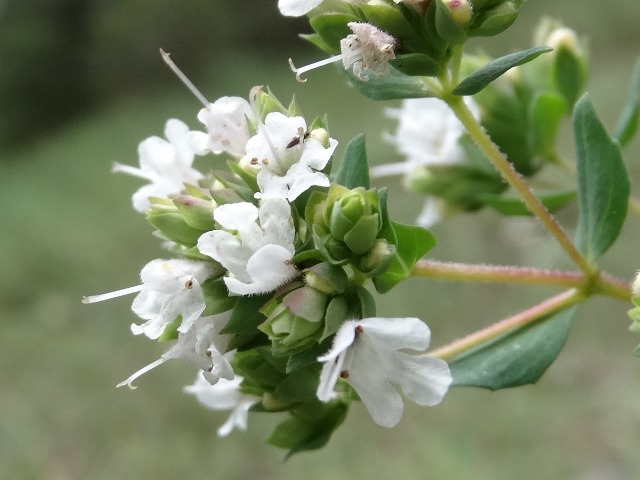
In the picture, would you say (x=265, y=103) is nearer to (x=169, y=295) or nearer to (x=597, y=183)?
(x=169, y=295)

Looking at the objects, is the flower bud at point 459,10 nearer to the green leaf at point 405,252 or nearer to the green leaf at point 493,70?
the green leaf at point 493,70

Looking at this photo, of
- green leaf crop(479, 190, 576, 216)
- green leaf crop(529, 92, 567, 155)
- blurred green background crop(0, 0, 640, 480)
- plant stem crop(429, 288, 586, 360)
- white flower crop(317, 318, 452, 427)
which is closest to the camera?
white flower crop(317, 318, 452, 427)

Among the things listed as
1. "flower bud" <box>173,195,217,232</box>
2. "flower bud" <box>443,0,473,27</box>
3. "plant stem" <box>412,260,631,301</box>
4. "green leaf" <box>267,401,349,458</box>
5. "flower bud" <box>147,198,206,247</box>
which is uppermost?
"flower bud" <box>443,0,473,27</box>

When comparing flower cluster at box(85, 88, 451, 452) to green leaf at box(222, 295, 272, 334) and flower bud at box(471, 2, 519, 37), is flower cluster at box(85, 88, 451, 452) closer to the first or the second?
green leaf at box(222, 295, 272, 334)

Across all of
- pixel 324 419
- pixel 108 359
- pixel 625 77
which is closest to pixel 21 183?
pixel 108 359

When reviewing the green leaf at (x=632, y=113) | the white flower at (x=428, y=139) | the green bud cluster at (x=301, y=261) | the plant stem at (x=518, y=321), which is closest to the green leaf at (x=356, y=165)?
the green bud cluster at (x=301, y=261)

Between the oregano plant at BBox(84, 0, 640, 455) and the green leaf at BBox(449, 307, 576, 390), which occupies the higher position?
the oregano plant at BBox(84, 0, 640, 455)

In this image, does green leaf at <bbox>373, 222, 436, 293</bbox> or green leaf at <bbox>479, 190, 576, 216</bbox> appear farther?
green leaf at <bbox>479, 190, 576, 216</bbox>

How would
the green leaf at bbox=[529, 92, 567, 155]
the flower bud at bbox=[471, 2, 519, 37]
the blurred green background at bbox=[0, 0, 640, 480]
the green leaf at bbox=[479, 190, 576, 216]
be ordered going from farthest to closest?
the blurred green background at bbox=[0, 0, 640, 480] < the green leaf at bbox=[529, 92, 567, 155] < the green leaf at bbox=[479, 190, 576, 216] < the flower bud at bbox=[471, 2, 519, 37]

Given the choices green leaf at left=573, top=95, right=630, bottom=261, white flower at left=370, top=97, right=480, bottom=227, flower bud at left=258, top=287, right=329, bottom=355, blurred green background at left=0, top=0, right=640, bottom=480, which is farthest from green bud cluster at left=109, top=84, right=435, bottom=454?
blurred green background at left=0, top=0, right=640, bottom=480
